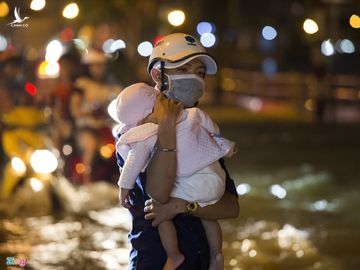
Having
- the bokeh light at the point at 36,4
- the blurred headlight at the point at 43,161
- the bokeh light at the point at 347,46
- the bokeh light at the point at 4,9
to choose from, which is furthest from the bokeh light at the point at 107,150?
the bokeh light at the point at 347,46

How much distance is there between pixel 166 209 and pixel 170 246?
184 mm

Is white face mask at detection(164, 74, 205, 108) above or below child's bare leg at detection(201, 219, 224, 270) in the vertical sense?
above

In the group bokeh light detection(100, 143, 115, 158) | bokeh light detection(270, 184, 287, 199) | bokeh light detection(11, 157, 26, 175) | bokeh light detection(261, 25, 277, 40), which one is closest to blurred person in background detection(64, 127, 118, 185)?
bokeh light detection(100, 143, 115, 158)

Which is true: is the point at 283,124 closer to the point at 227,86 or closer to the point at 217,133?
the point at 227,86

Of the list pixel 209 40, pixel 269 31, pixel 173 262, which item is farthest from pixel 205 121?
pixel 269 31

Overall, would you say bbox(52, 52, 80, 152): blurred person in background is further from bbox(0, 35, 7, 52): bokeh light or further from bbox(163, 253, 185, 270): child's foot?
bbox(163, 253, 185, 270): child's foot

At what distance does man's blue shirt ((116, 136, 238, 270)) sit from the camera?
14.2 feet

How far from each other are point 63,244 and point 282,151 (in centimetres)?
949

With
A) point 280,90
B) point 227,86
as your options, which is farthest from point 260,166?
point 227,86

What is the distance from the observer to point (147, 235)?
436 centimetres

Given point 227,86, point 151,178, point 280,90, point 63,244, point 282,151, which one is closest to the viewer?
point 151,178

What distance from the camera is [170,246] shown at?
4230 millimetres

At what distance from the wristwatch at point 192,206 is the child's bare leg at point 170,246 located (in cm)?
13

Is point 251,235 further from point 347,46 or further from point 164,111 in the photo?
point 347,46
